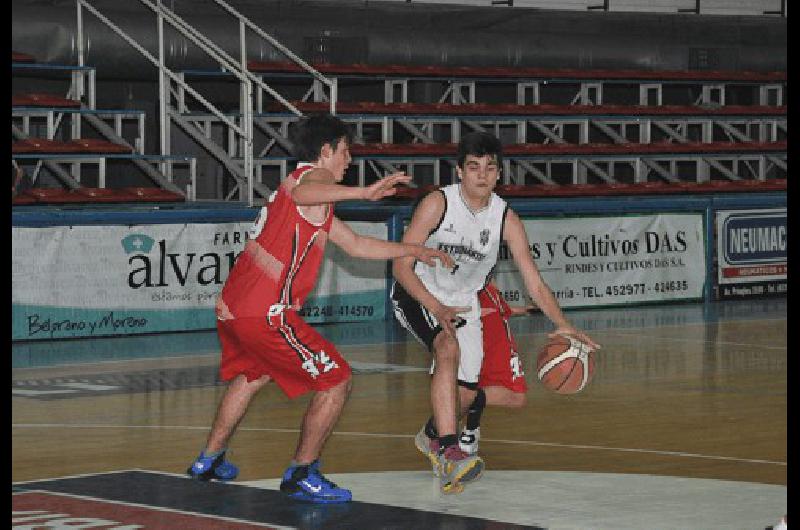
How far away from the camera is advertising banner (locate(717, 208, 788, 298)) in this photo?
22156mm

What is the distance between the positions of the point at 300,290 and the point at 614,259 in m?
12.6

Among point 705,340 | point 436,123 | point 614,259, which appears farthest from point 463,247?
point 436,123

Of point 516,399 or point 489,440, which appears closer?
point 516,399

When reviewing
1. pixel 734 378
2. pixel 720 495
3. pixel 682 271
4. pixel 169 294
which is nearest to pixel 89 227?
pixel 169 294

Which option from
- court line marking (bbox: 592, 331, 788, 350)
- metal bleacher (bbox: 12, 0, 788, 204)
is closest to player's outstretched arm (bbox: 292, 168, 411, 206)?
court line marking (bbox: 592, 331, 788, 350)

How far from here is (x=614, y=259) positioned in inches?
831

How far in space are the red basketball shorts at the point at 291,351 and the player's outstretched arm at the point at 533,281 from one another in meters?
1.17

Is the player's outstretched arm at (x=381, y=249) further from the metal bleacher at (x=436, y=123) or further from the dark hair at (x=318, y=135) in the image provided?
the metal bleacher at (x=436, y=123)

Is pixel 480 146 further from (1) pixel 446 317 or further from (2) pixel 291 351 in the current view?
(2) pixel 291 351

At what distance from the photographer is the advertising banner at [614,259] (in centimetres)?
2039

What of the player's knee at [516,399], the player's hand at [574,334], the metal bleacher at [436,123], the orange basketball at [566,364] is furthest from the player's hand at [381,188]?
the metal bleacher at [436,123]

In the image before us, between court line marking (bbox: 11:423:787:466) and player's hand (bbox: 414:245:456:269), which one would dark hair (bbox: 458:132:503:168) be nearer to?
player's hand (bbox: 414:245:456:269)

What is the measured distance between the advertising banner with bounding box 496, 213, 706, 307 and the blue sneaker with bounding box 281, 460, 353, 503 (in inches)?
438

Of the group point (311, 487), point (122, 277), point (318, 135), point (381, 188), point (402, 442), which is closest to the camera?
point (381, 188)
